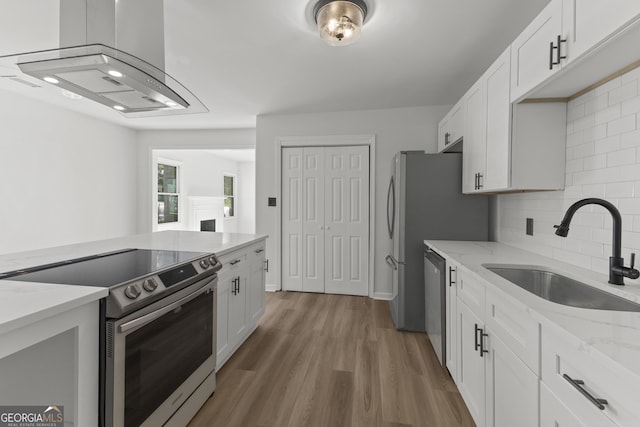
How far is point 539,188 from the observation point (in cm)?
184

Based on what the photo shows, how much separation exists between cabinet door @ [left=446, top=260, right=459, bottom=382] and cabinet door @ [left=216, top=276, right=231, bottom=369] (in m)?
1.63

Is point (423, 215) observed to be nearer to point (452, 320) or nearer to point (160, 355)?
point (452, 320)

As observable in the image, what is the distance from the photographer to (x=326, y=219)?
405cm

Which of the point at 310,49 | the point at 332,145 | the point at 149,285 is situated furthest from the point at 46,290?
the point at 332,145

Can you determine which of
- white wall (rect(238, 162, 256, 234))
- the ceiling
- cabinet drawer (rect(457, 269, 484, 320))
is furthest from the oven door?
white wall (rect(238, 162, 256, 234))

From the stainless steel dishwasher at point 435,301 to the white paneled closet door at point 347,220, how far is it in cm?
130

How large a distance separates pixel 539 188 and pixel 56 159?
17.3 feet

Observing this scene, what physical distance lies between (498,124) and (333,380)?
2126 millimetres

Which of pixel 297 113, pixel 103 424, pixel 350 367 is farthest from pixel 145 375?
pixel 297 113

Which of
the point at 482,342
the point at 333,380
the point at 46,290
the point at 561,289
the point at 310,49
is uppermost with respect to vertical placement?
the point at 310,49

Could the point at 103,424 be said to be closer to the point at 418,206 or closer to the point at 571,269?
the point at 571,269

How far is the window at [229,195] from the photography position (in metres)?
8.13

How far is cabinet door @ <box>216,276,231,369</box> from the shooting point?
2033 millimetres

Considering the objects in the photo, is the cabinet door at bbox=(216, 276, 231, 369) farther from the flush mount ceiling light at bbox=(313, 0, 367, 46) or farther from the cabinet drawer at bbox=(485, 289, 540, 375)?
the flush mount ceiling light at bbox=(313, 0, 367, 46)
